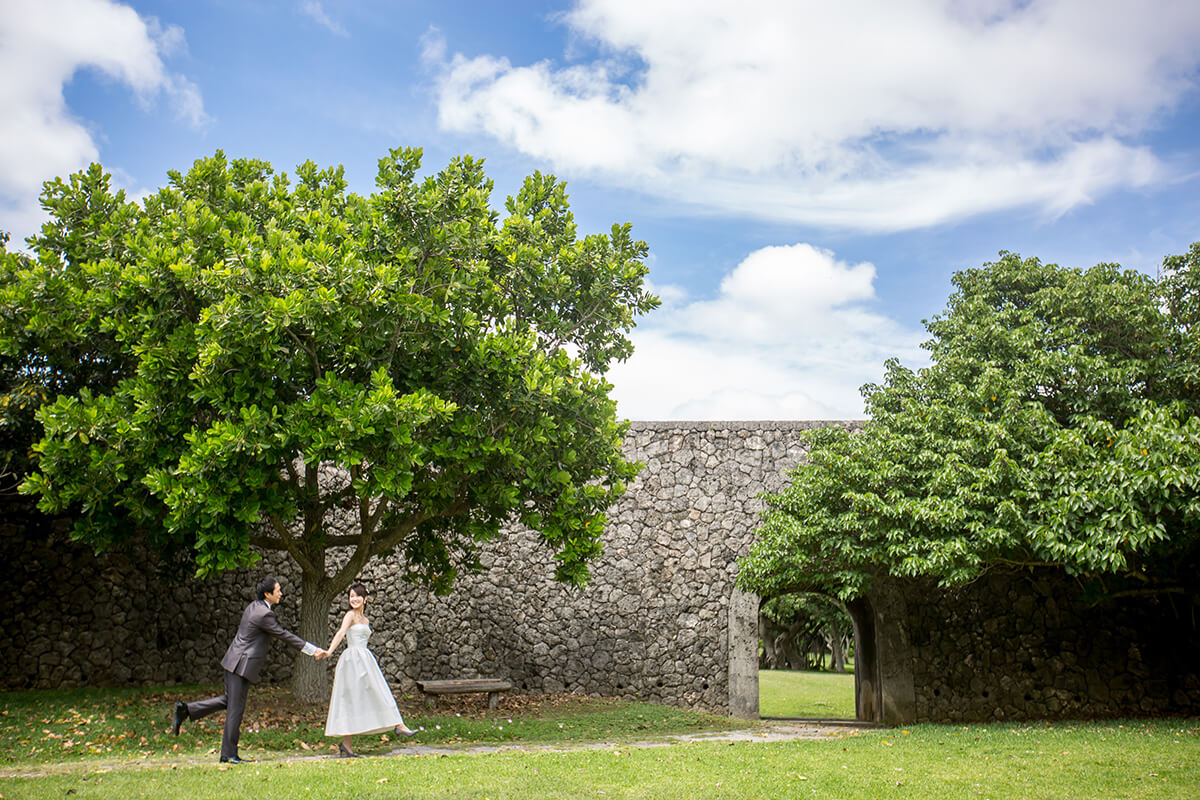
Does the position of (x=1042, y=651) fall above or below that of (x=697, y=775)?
above

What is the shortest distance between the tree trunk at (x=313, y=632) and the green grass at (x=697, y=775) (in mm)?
3178

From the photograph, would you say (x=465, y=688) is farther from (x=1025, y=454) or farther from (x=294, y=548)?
(x=1025, y=454)

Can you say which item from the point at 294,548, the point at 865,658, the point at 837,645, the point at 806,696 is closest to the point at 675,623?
the point at 865,658

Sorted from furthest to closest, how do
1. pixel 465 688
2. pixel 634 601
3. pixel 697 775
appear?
1. pixel 634 601
2. pixel 465 688
3. pixel 697 775

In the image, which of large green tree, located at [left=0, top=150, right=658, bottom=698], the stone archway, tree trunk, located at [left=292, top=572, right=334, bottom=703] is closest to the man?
large green tree, located at [left=0, top=150, right=658, bottom=698]

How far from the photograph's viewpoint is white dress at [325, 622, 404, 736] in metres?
7.95

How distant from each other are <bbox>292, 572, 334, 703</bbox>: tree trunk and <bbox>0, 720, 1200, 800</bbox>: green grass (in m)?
3.18

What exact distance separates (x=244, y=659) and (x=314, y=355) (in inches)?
117

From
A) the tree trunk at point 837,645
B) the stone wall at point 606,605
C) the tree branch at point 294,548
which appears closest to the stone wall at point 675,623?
the stone wall at point 606,605

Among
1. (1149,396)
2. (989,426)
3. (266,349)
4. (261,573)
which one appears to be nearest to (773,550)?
(989,426)

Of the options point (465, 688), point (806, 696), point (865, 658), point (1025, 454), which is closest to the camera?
point (1025, 454)

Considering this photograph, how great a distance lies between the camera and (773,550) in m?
12.0

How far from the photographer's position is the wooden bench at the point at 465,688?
11.9 meters

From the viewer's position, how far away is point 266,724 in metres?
9.59
